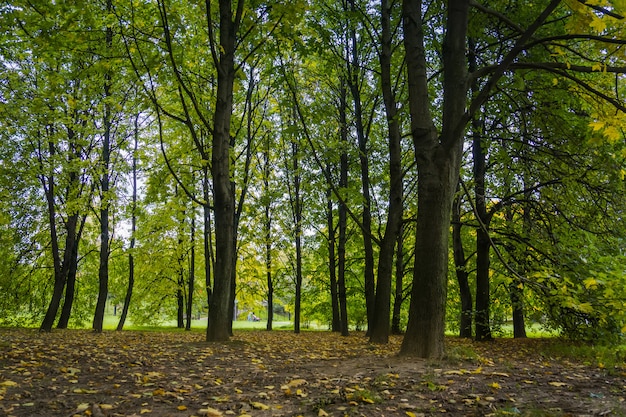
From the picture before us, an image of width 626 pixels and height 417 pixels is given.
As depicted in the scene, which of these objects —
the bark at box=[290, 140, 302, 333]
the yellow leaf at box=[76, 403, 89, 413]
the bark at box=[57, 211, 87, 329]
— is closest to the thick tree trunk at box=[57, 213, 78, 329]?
the bark at box=[57, 211, 87, 329]

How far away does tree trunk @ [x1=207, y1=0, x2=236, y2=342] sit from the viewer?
8344 millimetres

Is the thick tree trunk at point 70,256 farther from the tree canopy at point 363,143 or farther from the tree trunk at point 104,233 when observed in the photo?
the tree trunk at point 104,233

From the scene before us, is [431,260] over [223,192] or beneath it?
beneath

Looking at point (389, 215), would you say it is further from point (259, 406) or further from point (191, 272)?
point (191, 272)

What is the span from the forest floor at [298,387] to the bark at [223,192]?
2.21m

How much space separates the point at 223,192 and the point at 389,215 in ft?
13.0

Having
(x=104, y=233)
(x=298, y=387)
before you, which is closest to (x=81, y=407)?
(x=298, y=387)

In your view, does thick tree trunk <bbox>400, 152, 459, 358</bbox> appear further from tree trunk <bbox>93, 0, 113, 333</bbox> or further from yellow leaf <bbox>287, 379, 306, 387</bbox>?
tree trunk <bbox>93, 0, 113, 333</bbox>

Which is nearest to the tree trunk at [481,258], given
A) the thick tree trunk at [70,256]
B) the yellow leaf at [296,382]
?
the yellow leaf at [296,382]

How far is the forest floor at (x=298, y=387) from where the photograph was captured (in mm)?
3422

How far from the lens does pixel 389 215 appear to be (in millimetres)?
9656

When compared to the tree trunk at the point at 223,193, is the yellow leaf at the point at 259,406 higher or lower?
lower

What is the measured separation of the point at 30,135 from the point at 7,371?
35.8 feet

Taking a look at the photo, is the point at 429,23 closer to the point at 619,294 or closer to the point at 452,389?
the point at 619,294
